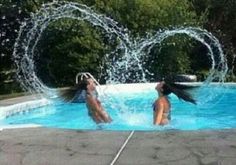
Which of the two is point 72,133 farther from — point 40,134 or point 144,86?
point 144,86

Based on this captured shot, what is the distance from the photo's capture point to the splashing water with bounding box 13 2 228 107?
1914 centimetres

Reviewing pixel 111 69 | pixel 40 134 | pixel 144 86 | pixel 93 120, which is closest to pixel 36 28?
pixel 111 69

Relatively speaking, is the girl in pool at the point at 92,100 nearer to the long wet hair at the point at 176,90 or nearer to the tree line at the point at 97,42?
the long wet hair at the point at 176,90

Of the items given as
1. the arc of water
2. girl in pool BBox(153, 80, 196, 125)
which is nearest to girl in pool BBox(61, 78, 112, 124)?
girl in pool BBox(153, 80, 196, 125)

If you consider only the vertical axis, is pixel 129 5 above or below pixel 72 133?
above

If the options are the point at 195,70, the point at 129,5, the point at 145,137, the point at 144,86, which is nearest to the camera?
the point at 145,137

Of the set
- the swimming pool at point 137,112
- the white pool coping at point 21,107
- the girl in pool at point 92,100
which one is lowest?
the swimming pool at point 137,112

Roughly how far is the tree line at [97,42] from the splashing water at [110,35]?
24 cm

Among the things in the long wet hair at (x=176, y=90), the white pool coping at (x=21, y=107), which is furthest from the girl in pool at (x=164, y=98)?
the white pool coping at (x=21, y=107)

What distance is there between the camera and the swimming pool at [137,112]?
10516 millimetres

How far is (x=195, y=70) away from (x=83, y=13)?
5.39 m

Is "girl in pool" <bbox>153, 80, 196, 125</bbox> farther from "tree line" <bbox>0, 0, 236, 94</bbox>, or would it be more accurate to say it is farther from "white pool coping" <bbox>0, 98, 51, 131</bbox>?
"tree line" <bbox>0, 0, 236, 94</bbox>

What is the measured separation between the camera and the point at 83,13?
19.0m

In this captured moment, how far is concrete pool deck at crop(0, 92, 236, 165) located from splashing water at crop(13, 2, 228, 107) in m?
12.0
